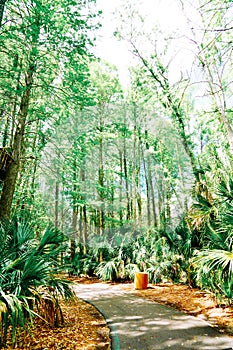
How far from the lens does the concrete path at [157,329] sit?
3.73 metres

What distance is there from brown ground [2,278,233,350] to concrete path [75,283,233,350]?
0.23 meters

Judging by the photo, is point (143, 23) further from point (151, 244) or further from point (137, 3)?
point (151, 244)

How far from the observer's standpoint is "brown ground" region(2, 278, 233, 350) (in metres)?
3.77

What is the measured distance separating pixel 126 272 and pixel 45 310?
7.35m

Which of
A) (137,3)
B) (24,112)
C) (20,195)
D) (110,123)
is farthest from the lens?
(110,123)

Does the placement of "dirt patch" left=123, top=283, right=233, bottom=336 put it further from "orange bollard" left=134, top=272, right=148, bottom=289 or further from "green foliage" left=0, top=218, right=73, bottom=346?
"green foliage" left=0, top=218, right=73, bottom=346

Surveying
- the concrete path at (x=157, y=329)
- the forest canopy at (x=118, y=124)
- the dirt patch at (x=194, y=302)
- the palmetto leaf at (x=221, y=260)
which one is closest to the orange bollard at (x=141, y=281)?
the dirt patch at (x=194, y=302)

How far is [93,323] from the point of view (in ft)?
16.7

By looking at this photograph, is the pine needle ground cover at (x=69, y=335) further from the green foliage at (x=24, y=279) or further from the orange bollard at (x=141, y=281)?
the orange bollard at (x=141, y=281)

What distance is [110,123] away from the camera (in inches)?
621

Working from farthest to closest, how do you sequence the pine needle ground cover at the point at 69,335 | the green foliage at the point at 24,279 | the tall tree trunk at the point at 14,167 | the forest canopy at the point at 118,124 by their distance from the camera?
1. the tall tree trunk at the point at 14,167
2. the forest canopy at the point at 118,124
3. the pine needle ground cover at the point at 69,335
4. the green foliage at the point at 24,279

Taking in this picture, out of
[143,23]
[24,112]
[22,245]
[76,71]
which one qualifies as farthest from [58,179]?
[143,23]

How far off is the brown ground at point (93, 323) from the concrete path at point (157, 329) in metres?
0.23

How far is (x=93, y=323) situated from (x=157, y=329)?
52.1 inches
